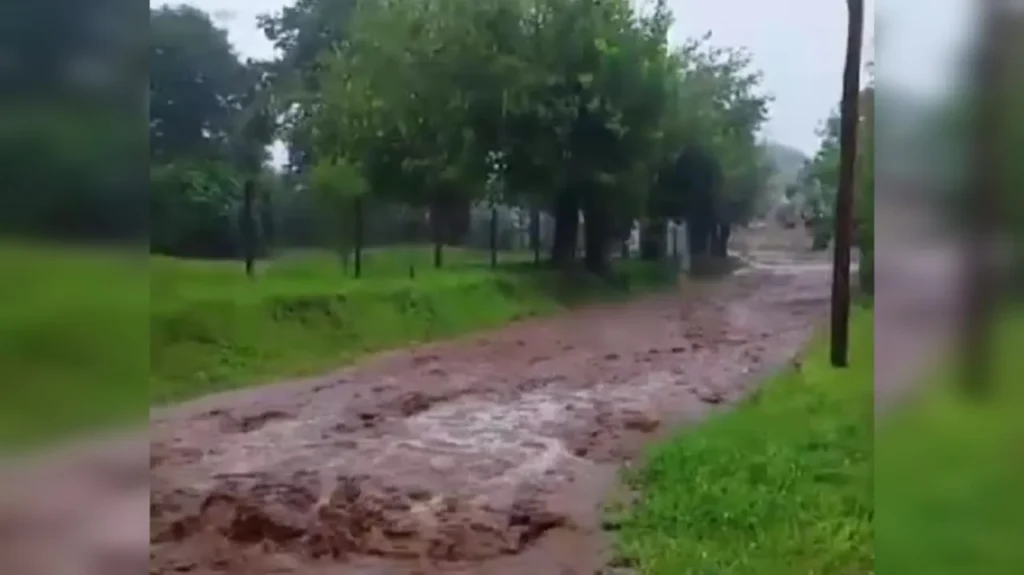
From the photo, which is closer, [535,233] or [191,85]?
[191,85]

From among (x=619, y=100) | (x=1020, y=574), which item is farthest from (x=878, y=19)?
(x=619, y=100)

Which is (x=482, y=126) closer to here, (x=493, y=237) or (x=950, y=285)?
(x=493, y=237)

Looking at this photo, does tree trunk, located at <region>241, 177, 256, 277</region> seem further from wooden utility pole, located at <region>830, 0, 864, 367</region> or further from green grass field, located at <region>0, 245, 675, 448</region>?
wooden utility pole, located at <region>830, 0, 864, 367</region>

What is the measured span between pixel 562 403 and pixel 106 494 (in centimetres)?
120

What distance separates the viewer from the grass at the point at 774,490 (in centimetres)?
155

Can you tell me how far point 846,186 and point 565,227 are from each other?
22.6 inches

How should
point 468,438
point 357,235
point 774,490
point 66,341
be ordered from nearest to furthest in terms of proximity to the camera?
point 66,341
point 774,490
point 357,235
point 468,438

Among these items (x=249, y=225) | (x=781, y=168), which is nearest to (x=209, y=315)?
(x=249, y=225)

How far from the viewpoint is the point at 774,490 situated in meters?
1.74

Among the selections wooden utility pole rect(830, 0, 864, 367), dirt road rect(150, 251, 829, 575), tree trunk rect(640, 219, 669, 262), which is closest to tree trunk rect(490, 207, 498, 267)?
dirt road rect(150, 251, 829, 575)

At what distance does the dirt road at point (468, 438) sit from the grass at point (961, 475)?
0.73 m

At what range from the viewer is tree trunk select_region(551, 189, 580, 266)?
1.99 m

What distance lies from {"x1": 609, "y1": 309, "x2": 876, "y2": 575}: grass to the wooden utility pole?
67 mm

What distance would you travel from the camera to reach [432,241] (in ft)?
6.50
